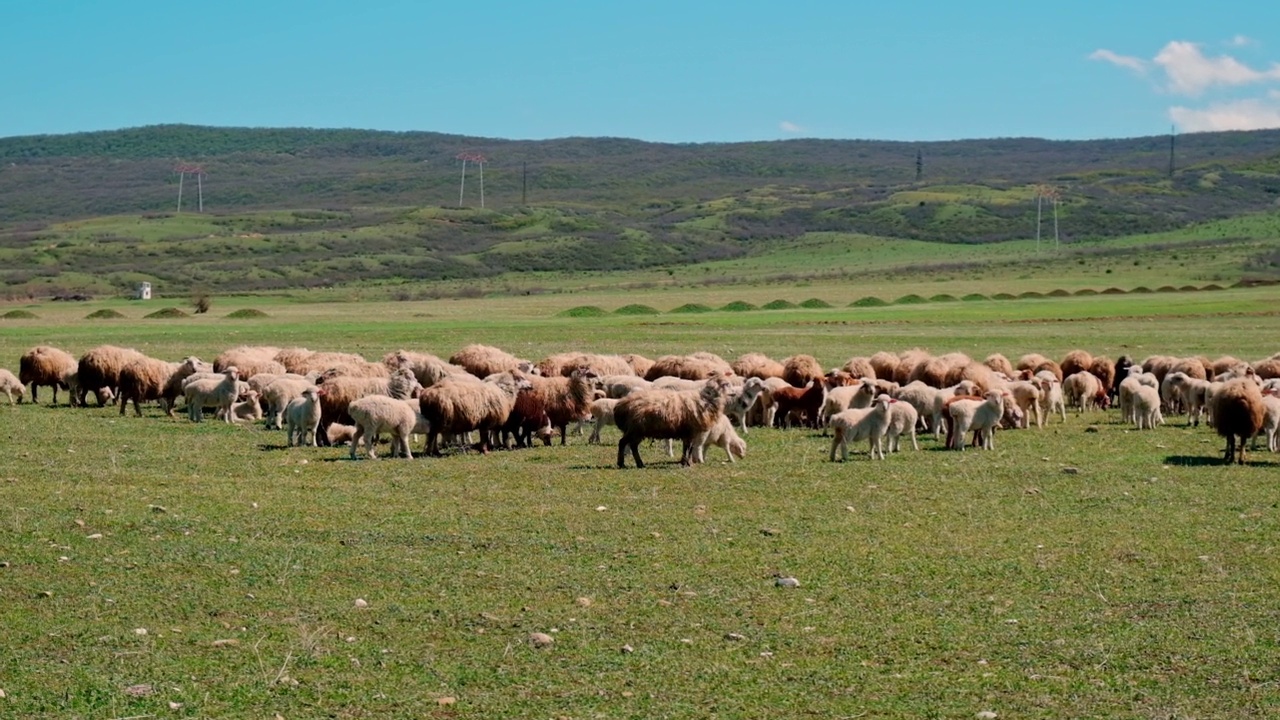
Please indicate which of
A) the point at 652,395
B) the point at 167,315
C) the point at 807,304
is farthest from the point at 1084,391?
the point at 167,315

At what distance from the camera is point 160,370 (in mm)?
26359

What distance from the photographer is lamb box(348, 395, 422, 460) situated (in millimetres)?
19078

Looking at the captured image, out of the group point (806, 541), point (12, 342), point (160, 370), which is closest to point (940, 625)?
point (806, 541)

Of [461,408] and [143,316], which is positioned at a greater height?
[461,408]

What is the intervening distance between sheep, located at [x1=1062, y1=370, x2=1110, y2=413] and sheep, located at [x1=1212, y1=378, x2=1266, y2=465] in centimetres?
741

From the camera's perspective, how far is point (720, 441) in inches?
762

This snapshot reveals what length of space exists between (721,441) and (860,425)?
74.0 inches

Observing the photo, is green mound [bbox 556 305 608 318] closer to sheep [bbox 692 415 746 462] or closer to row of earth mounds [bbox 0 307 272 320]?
row of earth mounds [bbox 0 307 272 320]

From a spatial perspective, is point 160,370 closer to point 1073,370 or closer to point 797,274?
point 1073,370

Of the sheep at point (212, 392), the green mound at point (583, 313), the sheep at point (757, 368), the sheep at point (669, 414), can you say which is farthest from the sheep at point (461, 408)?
the green mound at point (583, 313)

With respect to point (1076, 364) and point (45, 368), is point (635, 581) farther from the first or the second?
point (45, 368)

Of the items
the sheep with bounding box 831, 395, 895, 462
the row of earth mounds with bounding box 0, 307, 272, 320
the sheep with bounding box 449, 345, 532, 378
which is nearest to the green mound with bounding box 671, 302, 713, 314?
the row of earth mounds with bounding box 0, 307, 272, 320

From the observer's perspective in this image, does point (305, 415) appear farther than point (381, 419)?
Yes

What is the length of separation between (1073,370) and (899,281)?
8479cm
